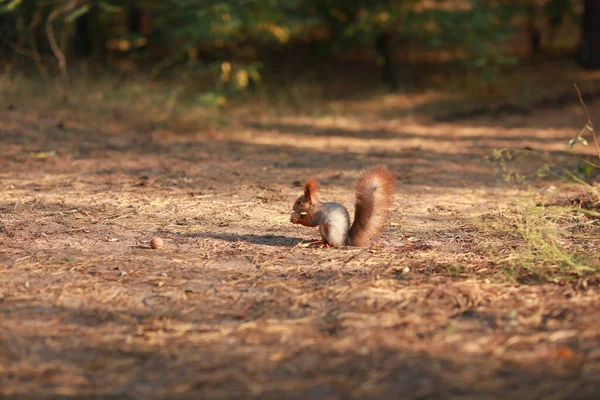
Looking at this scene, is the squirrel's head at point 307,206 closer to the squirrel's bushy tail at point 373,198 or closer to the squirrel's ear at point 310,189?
the squirrel's ear at point 310,189

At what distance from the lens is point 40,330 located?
3.29m

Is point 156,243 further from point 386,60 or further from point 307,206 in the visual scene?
point 386,60

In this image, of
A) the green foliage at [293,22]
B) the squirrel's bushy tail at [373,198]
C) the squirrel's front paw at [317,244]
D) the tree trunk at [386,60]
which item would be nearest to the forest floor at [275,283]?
the squirrel's front paw at [317,244]

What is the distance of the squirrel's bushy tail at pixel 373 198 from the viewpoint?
4426mm

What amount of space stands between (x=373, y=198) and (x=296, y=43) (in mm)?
13041

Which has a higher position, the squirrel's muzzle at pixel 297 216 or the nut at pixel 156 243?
the squirrel's muzzle at pixel 297 216

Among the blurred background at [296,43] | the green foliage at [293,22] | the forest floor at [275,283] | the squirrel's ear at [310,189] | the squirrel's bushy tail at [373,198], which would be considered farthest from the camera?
the blurred background at [296,43]

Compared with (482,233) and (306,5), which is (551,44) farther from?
(482,233)

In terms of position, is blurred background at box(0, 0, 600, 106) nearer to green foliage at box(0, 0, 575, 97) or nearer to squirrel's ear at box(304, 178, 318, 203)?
green foliage at box(0, 0, 575, 97)

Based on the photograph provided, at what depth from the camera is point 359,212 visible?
4484 millimetres

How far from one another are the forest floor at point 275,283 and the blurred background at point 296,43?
136 inches

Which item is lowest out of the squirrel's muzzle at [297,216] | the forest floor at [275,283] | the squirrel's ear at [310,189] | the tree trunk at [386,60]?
the forest floor at [275,283]

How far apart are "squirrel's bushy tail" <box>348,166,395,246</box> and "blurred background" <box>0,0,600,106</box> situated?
19.6 ft

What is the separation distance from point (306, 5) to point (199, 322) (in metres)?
10.8
